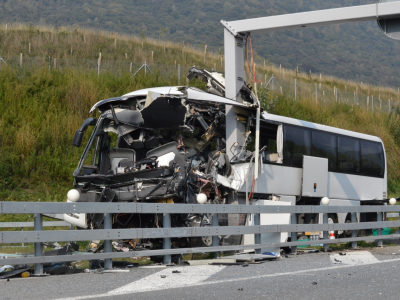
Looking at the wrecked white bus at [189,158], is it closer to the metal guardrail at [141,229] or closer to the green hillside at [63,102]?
the metal guardrail at [141,229]

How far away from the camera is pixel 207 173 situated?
1155cm

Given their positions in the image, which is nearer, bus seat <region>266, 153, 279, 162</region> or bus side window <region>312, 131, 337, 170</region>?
bus seat <region>266, 153, 279, 162</region>

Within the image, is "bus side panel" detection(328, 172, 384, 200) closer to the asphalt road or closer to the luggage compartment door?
the luggage compartment door

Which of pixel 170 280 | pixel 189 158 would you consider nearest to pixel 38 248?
pixel 170 280

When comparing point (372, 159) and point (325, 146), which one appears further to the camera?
point (372, 159)

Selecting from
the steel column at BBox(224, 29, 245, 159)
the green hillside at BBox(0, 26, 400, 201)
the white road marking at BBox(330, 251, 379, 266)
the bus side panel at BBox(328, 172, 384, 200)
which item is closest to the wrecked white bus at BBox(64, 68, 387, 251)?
the steel column at BBox(224, 29, 245, 159)

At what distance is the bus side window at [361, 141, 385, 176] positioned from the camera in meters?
17.1

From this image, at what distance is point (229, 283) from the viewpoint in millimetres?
6660

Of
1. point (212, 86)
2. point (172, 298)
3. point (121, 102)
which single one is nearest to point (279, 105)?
point (212, 86)

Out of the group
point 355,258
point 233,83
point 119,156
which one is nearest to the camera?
point 355,258

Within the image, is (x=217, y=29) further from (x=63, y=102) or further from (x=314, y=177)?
(x=314, y=177)

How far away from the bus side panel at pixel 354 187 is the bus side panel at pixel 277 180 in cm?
181

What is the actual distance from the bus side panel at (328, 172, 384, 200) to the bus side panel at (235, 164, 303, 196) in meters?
1.81

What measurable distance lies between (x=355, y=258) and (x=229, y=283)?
3.88 metres
